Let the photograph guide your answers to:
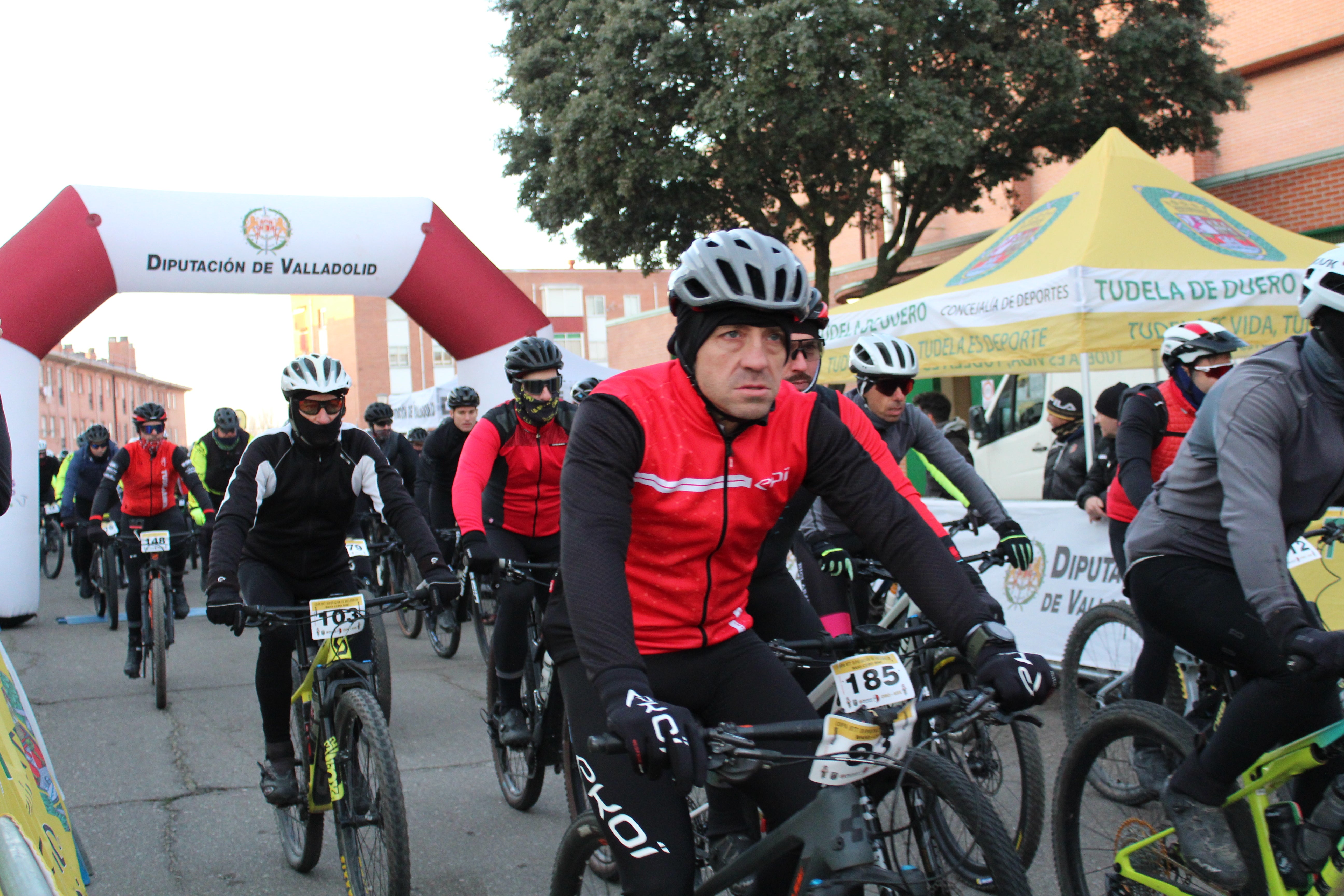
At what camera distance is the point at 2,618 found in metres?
10.9

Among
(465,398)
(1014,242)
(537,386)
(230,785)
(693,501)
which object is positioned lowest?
(230,785)

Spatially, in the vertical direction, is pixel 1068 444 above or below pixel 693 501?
below

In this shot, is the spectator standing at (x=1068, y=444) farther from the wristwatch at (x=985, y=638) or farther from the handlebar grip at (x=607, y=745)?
the handlebar grip at (x=607, y=745)

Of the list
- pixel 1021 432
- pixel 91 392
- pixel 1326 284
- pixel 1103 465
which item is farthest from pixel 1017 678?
pixel 91 392

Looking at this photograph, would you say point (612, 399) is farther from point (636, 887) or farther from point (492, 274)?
point (492, 274)

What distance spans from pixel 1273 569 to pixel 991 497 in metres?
2.26

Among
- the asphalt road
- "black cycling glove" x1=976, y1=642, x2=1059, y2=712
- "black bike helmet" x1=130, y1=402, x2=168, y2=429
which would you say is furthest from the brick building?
"black cycling glove" x1=976, y1=642, x2=1059, y2=712

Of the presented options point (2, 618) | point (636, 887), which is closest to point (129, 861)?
point (636, 887)

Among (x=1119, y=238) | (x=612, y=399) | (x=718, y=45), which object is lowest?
(x=612, y=399)

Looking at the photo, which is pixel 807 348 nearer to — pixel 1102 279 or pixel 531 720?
pixel 531 720

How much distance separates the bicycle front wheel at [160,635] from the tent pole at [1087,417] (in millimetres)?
6448

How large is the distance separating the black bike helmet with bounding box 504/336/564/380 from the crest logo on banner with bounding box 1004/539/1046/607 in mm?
3310

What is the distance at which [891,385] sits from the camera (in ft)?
17.2

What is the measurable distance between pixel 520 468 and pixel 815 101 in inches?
538
